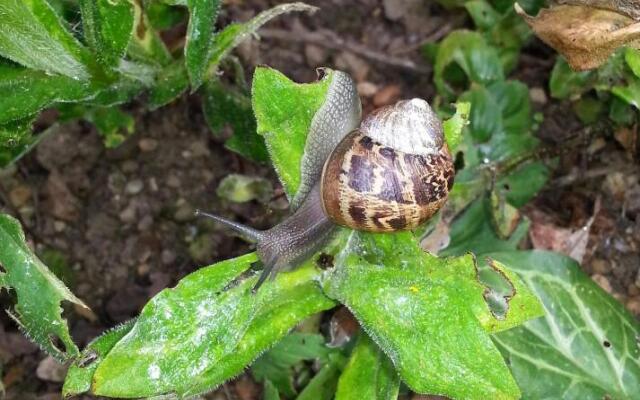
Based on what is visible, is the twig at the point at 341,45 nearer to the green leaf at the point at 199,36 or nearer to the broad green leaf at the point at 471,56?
the broad green leaf at the point at 471,56

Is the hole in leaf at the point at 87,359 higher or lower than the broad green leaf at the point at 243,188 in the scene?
higher

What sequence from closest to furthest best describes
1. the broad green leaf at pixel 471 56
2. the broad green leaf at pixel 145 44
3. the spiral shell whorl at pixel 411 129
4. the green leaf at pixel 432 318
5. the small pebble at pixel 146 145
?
the green leaf at pixel 432 318 → the spiral shell whorl at pixel 411 129 → the broad green leaf at pixel 145 44 → the broad green leaf at pixel 471 56 → the small pebble at pixel 146 145

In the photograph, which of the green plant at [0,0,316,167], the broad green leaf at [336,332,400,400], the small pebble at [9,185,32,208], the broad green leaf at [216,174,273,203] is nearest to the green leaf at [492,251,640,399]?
the broad green leaf at [336,332,400,400]

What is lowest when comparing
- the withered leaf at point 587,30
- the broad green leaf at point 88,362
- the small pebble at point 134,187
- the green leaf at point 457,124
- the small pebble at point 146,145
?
the small pebble at point 134,187

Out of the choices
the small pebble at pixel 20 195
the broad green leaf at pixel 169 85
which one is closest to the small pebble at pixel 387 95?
the broad green leaf at pixel 169 85

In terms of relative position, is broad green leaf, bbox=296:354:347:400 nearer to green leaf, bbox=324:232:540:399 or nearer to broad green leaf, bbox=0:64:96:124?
green leaf, bbox=324:232:540:399

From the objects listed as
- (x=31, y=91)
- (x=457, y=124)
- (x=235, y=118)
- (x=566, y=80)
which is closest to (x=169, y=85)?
(x=235, y=118)

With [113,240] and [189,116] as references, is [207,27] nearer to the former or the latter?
[189,116]

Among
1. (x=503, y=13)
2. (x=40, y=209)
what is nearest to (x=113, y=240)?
(x=40, y=209)
